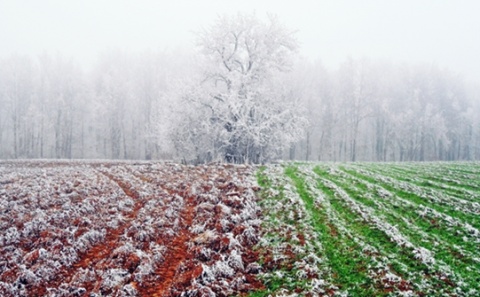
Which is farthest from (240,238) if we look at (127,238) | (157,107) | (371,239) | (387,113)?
(387,113)

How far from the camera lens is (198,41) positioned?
34.0 meters

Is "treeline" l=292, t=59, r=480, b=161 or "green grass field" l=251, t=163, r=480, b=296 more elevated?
"treeline" l=292, t=59, r=480, b=161

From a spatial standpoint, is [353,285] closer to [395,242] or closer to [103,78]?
[395,242]

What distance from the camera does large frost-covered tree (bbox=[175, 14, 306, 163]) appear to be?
3170 centimetres

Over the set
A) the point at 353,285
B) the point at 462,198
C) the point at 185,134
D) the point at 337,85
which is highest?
the point at 337,85

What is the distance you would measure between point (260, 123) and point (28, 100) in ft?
187

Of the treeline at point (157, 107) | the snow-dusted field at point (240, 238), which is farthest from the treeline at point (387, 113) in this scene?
the snow-dusted field at point (240, 238)

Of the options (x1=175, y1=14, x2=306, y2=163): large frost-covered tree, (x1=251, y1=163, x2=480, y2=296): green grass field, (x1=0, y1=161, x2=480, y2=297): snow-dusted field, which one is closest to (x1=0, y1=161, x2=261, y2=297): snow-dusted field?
(x1=0, y1=161, x2=480, y2=297): snow-dusted field

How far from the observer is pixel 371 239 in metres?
11.9

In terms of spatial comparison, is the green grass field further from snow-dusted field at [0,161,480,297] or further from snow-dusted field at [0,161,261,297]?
snow-dusted field at [0,161,261,297]

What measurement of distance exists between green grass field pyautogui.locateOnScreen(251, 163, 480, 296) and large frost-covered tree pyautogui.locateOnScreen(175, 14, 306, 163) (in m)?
11.7

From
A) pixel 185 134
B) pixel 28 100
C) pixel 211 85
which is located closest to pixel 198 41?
pixel 211 85

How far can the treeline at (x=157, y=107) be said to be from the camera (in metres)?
64.2

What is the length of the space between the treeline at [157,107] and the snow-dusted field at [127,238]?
42.1 meters
